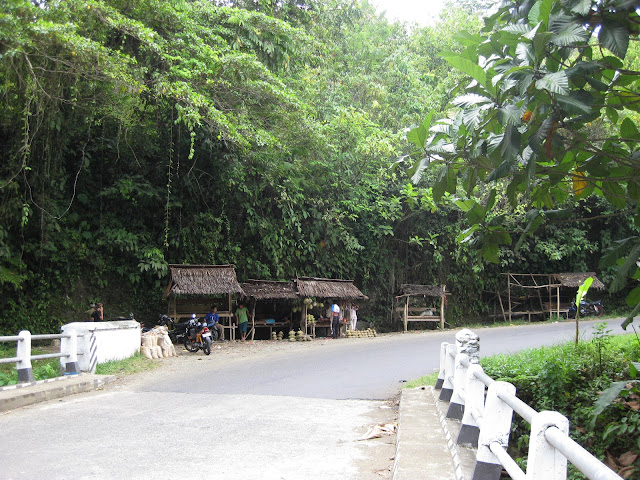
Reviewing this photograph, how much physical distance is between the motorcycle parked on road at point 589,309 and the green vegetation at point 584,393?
64.9ft

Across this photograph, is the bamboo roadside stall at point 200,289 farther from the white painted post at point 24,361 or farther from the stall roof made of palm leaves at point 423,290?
the stall roof made of palm leaves at point 423,290

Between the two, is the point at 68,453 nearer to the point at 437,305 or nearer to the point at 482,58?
the point at 482,58

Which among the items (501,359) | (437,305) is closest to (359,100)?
(437,305)

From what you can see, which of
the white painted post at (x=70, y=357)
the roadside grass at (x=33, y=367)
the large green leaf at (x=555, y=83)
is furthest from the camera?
the white painted post at (x=70, y=357)

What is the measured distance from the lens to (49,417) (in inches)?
291

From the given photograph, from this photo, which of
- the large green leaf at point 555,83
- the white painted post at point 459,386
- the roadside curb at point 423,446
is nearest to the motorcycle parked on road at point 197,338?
the roadside curb at point 423,446

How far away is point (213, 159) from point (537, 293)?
57.6ft

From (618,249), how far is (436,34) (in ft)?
84.3

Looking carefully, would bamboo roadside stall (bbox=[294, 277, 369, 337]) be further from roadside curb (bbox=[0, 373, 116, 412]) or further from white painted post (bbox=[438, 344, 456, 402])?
white painted post (bbox=[438, 344, 456, 402])

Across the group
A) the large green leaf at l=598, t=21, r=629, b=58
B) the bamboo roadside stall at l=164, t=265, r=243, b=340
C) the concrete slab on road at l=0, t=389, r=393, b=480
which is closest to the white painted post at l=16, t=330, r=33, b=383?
the concrete slab on road at l=0, t=389, r=393, b=480

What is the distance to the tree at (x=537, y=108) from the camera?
3.66 metres

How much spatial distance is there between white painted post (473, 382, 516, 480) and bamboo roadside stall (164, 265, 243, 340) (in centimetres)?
1433

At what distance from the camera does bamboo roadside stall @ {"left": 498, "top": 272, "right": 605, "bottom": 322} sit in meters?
26.1

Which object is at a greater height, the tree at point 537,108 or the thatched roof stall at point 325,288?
the tree at point 537,108
